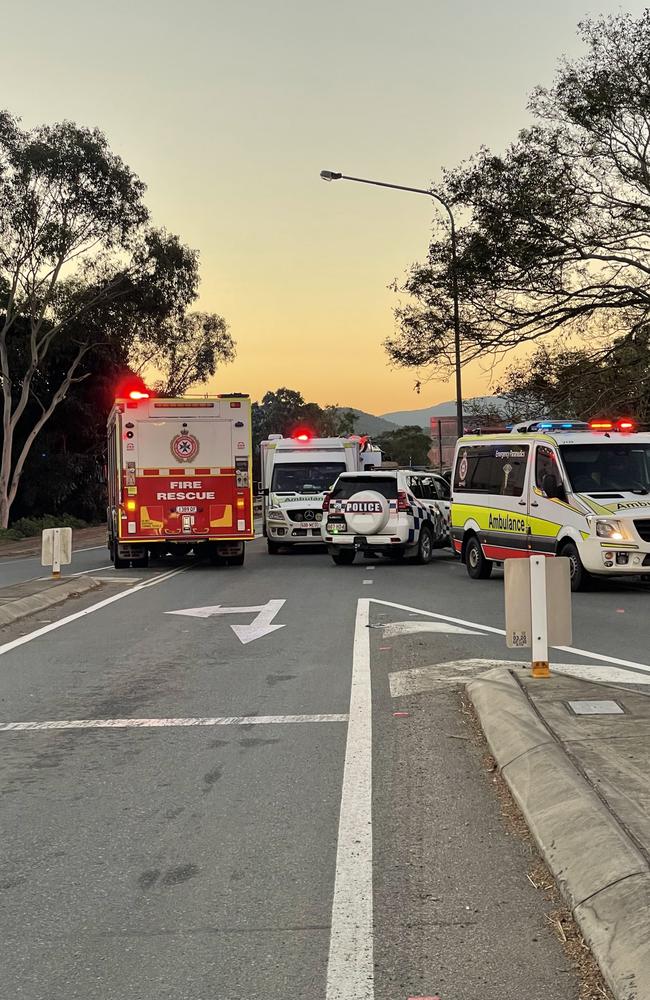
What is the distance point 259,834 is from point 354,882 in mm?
773

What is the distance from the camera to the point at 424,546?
22.2 metres

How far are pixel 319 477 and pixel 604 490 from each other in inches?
412

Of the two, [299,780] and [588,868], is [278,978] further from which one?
[299,780]

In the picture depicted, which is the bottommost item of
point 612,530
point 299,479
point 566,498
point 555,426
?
point 612,530

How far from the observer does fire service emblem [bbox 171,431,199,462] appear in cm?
2117

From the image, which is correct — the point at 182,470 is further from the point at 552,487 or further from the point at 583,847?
the point at 583,847

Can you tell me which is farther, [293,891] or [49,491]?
[49,491]

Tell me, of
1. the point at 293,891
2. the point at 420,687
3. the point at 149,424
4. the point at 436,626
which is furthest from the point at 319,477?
the point at 293,891

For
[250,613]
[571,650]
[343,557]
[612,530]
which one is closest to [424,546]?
[343,557]

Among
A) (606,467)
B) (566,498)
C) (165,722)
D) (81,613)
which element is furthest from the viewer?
(606,467)

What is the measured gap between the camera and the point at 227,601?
50.2ft

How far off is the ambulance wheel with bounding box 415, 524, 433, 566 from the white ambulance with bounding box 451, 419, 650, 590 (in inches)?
107

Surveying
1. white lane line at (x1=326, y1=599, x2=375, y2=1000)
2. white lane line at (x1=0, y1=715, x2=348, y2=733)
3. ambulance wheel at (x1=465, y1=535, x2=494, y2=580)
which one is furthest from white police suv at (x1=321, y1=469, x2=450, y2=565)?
white lane line at (x1=326, y1=599, x2=375, y2=1000)

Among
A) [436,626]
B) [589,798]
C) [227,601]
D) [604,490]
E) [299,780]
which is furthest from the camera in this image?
[604,490]
